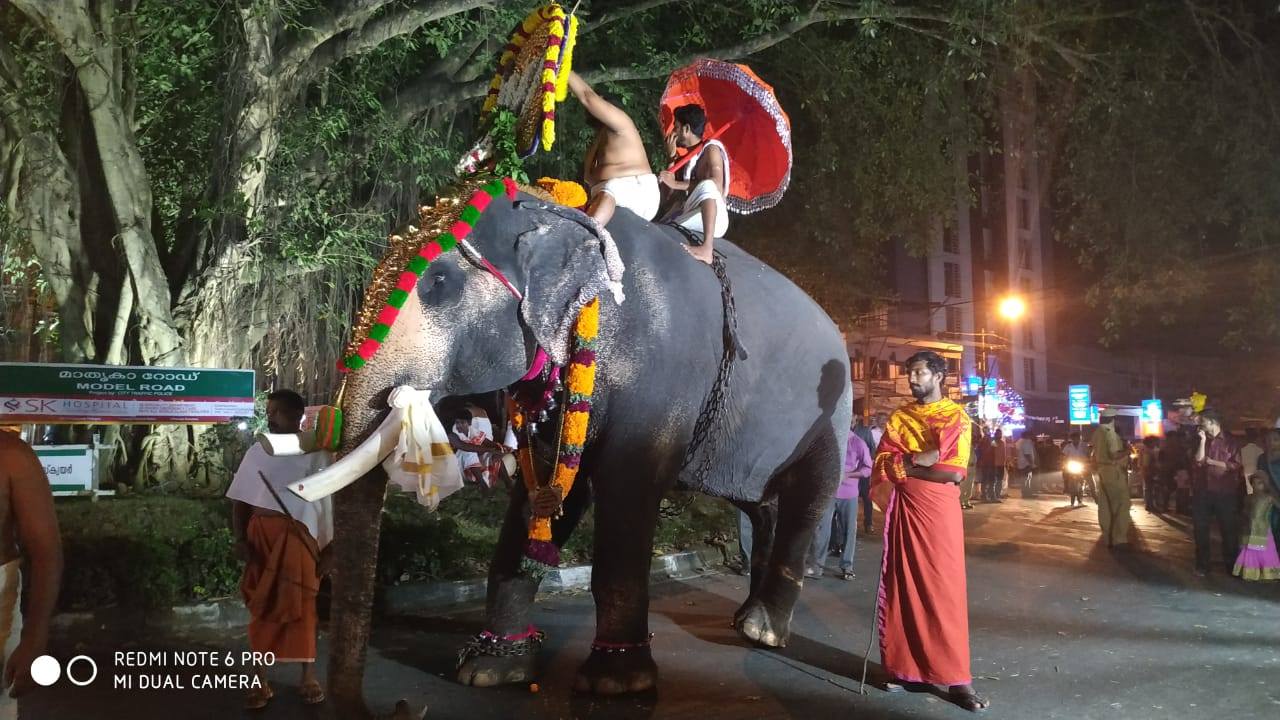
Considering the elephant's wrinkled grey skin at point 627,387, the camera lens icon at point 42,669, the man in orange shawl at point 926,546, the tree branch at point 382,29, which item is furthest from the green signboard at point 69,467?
the man in orange shawl at point 926,546

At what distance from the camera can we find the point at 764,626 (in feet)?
19.6

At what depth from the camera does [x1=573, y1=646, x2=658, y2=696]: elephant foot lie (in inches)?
186

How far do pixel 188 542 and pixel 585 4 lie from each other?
308 inches

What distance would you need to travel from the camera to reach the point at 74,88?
993cm

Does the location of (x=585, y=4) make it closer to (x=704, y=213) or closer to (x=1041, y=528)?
(x=704, y=213)

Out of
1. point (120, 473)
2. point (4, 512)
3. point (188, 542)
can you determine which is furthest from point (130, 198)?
point (4, 512)

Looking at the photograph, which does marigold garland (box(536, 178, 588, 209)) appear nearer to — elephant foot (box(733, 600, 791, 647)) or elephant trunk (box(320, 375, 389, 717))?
elephant trunk (box(320, 375, 389, 717))

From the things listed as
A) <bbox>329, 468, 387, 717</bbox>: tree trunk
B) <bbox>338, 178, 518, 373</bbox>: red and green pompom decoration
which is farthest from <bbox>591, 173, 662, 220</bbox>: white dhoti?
<bbox>329, 468, 387, 717</bbox>: tree trunk

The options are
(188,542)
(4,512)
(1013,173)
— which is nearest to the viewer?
(4,512)

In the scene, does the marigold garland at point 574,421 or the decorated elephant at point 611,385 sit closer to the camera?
the decorated elephant at point 611,385

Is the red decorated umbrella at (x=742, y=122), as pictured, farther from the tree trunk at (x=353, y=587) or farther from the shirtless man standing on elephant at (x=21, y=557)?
the shirtless man standing on elephant at (x=21, y=557)

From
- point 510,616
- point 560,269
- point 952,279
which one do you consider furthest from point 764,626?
point 952,279

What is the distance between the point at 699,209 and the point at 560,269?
4.44 feet

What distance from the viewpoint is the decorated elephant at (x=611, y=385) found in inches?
158
